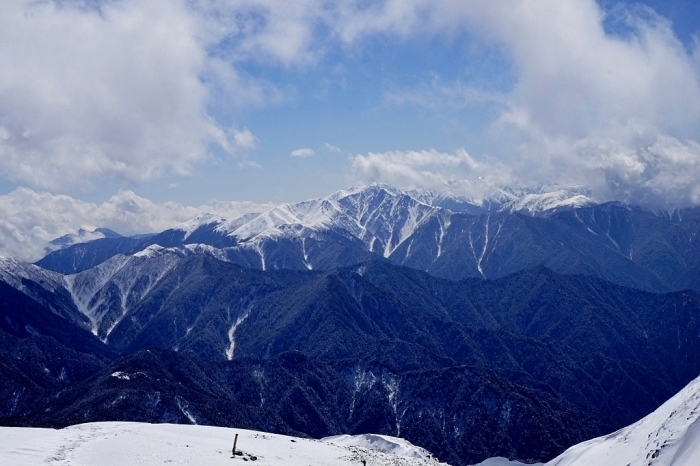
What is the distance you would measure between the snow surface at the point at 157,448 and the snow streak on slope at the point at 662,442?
22.6 m

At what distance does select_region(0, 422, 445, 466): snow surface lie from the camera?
184ft

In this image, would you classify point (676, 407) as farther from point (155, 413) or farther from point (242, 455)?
point (155, 413)

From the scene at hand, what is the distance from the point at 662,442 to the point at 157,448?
1906 inches

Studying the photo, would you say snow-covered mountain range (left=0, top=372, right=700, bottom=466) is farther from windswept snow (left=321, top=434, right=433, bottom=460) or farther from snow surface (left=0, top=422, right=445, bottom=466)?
windswept snow (left=321, top=434, right=433, bottom=460)

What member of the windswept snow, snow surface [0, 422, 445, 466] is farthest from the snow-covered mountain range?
the windswept snow

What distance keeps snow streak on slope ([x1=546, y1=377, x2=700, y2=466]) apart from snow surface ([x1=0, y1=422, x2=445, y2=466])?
22640 millimetres

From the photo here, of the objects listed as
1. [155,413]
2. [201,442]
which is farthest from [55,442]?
[155,413]

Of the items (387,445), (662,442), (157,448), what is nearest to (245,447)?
(157,448)

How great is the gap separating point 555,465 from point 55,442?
65.8 m

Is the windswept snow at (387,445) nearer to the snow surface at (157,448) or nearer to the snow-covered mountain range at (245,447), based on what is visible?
the snow-covered mountain range at (245,447)

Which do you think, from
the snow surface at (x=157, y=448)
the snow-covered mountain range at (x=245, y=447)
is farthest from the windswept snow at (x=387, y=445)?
the snow surface at (x=157, y=448)

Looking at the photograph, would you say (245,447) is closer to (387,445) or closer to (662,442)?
(662,442)

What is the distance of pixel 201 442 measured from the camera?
72.6 m

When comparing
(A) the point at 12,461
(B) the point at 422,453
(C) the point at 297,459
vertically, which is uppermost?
(A) the point at 12,461
